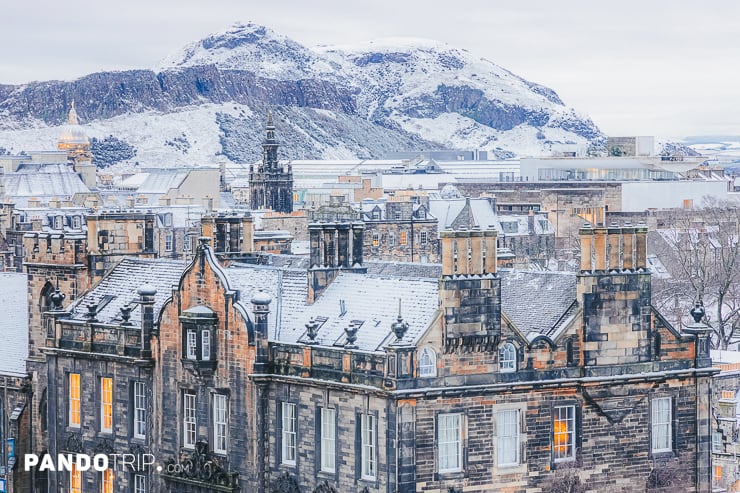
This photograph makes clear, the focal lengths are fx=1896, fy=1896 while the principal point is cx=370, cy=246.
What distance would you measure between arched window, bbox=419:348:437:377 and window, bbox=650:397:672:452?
1007cm

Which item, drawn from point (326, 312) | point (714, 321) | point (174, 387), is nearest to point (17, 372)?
point (174, 387)

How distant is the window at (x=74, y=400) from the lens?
8044 centimetres

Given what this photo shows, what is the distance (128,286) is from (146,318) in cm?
654

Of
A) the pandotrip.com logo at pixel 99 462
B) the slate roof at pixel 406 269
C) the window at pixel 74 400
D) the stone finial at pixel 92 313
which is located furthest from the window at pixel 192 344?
the slate roof at pixel 406 269

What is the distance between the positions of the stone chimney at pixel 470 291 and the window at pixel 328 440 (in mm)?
5533

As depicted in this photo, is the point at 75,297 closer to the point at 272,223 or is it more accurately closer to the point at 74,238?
the point at 74,238

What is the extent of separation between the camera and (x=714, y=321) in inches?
5591

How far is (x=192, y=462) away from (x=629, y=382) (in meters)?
17.4

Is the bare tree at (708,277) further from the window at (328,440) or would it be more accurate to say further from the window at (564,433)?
the window at (328,440)

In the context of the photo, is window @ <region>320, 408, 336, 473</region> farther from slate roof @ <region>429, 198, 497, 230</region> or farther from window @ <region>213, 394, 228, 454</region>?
slate roof @ <region>429, 198, 497, 230</region>

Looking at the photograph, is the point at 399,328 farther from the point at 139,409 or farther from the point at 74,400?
the point at 74,400

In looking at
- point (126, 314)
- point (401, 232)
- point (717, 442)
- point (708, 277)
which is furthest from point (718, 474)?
point (401, 232)

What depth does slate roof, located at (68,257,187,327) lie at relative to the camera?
264 feet

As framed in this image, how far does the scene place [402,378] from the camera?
64.6 m
